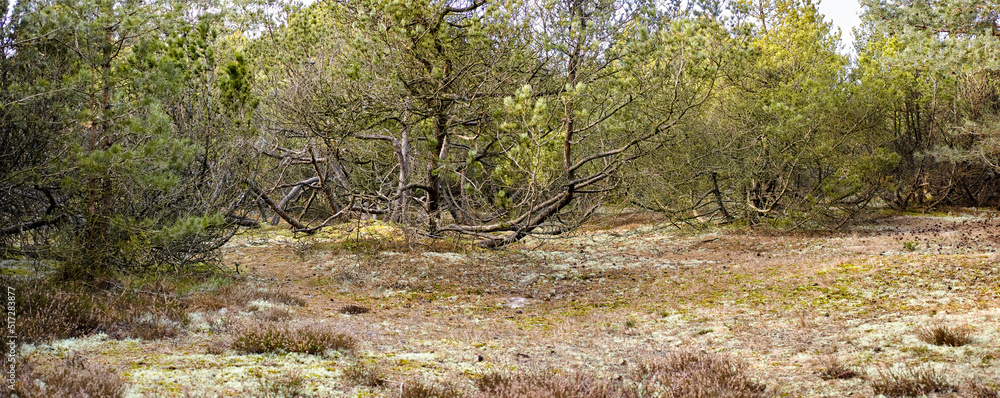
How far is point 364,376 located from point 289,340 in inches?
63.7

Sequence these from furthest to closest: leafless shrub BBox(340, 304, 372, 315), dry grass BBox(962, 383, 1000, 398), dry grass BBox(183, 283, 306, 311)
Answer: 1. leafless shrub BBox(340, 304, 372, 315)
2. dry grass BBox(183, 283, 306, 311)
3. dry grass BBox(962, 383, 1000, 398)

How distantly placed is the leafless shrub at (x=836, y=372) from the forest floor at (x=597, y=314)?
0.07 ft

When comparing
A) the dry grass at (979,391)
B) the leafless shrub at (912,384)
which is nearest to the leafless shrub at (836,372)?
the leafless shrub at (912,384)

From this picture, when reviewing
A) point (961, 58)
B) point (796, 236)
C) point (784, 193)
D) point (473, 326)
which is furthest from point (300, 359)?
point (784, 193)

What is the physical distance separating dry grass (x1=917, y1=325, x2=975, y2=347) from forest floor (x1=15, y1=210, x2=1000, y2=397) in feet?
0.20

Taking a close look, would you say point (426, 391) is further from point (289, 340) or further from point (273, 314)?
point (273, 314)

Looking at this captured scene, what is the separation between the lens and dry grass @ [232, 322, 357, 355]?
6.66m

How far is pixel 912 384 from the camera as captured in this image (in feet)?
16.4

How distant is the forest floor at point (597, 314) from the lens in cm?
575

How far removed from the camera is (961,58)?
45.4 ft

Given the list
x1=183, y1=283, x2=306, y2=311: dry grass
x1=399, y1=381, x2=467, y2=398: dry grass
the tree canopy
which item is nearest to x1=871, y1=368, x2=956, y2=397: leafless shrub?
x1=399, y1=381, x2=467, y2=398: dry grass

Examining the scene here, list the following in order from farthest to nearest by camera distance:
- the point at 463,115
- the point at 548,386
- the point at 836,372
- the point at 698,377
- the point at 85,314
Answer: the point at 463,115 → the point at 85,314 → the point at 836,372 → the point at 698,377 → the point at 548,386

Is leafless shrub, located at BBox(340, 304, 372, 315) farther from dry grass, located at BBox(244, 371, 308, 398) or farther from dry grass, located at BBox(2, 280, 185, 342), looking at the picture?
dry grass, located at BBox(244, 371, 308, 398)

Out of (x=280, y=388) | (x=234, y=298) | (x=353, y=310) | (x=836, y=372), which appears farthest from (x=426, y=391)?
(x=234, y=298)
